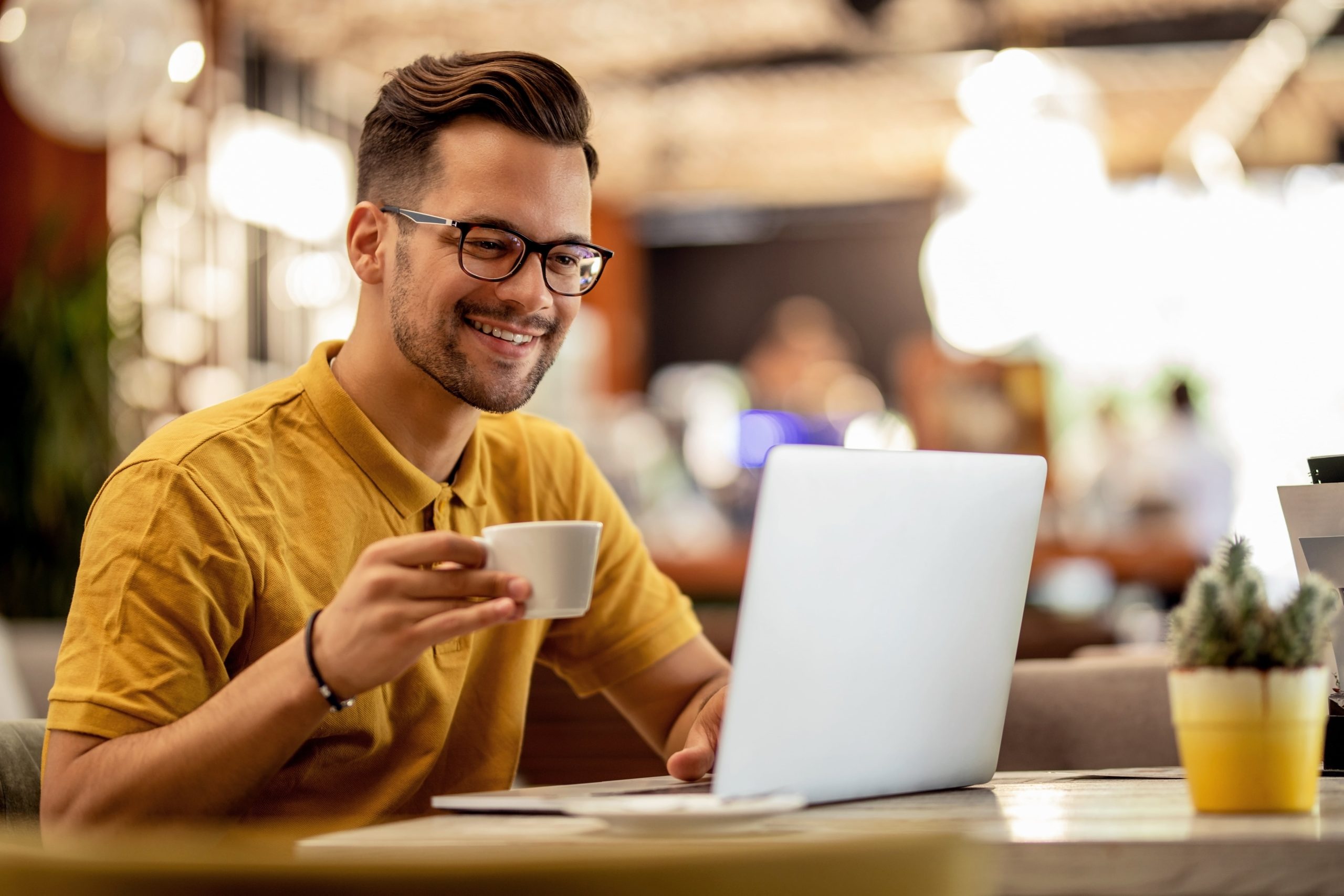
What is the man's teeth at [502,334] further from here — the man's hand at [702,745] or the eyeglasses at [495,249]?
the man's hand at [702,745]

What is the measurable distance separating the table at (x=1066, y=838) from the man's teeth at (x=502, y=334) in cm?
57

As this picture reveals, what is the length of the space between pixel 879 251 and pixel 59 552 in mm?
8758

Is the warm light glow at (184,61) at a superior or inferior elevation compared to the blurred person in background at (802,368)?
inferior

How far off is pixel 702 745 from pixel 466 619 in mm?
440

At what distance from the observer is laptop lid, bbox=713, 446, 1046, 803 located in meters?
1.00

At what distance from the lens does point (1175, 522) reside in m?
5.93

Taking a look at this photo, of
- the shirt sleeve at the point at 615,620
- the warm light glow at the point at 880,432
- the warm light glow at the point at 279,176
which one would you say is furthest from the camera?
the warm light glow at the point at 880,432

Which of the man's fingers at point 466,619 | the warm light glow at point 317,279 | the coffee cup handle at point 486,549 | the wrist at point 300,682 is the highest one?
the warm light glow at point 317,279

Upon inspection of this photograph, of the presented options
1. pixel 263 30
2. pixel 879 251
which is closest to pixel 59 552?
pixel 263 30

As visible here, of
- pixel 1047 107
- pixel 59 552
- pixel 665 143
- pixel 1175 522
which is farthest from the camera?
pixel 665 143

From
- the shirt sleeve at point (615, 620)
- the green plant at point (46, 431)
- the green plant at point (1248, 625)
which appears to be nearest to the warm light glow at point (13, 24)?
the green plant at point (46, 431)

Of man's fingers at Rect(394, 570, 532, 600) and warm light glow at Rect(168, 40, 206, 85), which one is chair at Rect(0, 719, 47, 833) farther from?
warm light glow at Rect(168, 40, 206, 85)

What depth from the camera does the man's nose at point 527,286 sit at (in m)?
1.51

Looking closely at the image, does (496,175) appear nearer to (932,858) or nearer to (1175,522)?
(932,858)
